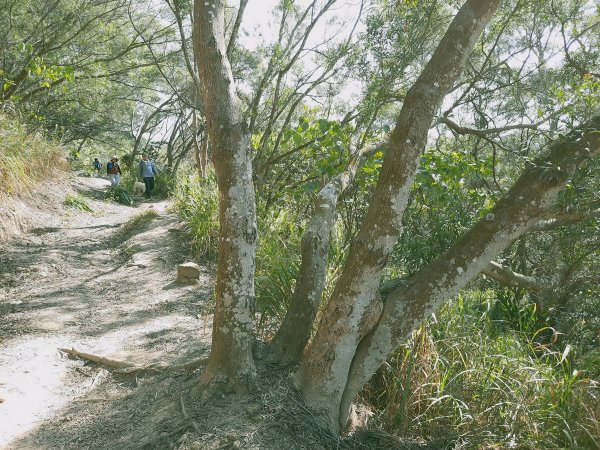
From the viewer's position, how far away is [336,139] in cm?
582

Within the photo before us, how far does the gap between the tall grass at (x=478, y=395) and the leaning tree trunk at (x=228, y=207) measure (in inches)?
55.3

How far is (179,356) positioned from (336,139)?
302 centimetres

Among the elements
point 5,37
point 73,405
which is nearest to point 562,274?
point 73,405

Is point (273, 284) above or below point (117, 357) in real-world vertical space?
above

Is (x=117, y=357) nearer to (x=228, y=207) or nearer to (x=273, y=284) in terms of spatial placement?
(x=273, y=284)

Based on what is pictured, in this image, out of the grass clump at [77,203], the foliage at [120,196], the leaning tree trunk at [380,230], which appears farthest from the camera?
the foliage at [120,196]

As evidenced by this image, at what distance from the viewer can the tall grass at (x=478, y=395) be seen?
11.8ft

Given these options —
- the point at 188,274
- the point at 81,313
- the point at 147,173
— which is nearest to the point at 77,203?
the point at 147,173

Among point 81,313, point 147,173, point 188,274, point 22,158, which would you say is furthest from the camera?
point 147,173

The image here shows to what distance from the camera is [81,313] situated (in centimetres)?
648

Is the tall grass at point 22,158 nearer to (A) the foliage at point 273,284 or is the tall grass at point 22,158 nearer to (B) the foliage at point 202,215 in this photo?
(B) the foliage at point 202,215

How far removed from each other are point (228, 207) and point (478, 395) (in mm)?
2685

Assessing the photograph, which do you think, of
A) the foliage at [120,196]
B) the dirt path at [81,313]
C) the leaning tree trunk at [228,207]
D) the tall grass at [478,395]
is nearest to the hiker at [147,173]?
the foliage at [120,196]

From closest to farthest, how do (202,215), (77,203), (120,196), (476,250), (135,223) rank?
1. (476,250)
2. (202,215)
3. (135,223)
4. (77,203)
5. (120,196)
